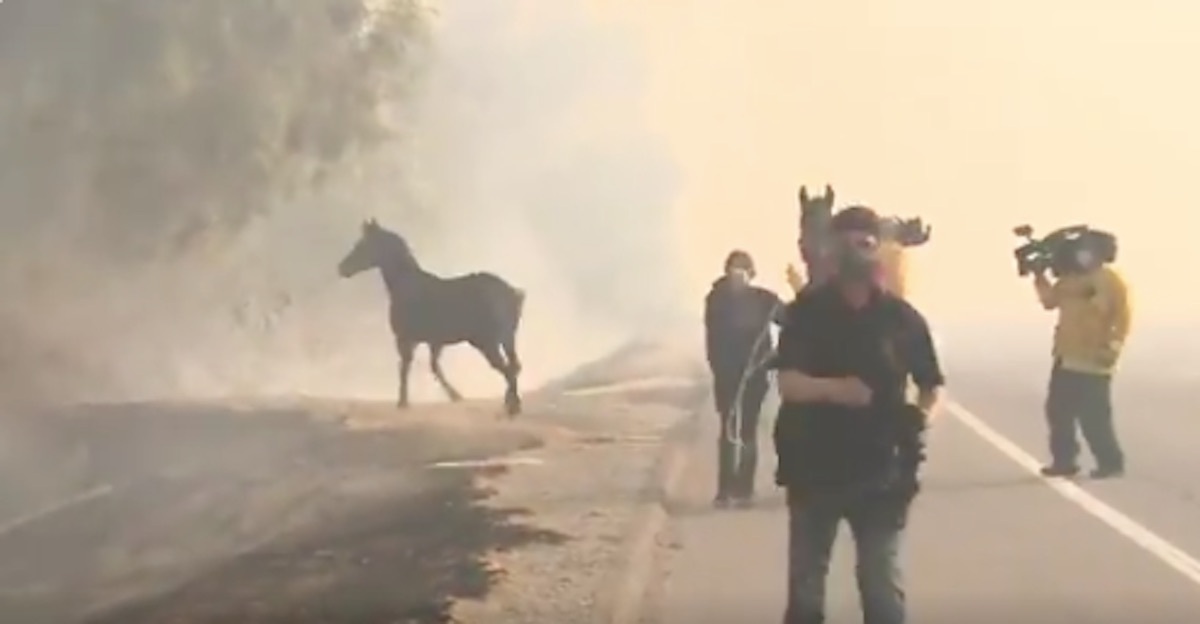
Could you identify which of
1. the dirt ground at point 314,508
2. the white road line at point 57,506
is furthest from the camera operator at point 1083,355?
the white road line at point 57,506

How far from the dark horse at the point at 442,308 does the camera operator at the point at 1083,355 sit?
1.25 m

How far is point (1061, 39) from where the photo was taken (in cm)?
424

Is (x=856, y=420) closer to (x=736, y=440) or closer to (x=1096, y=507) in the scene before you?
(x=736, y=440)

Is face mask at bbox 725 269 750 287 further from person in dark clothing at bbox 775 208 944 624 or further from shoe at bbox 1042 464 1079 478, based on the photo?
shoe at bbox 1042 464 1079 478

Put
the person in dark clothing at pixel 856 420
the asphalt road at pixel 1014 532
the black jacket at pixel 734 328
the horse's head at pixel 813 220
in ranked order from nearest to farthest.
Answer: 1. the person in dark clothing at pixel 856 420
2. the horse's head at pixel 813 220
3. the asphalt road at pixel 1014 532
4. the black jacket at pixel 734 328

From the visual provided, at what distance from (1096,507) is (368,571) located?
1.65 m

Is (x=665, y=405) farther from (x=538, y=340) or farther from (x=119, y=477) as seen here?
(x=119, y=477)

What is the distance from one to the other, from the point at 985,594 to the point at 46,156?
2.44 m

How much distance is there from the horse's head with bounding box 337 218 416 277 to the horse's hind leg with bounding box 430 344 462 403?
9.1 inches

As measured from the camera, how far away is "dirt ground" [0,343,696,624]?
412 centimetres

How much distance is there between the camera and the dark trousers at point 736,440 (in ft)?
13.3

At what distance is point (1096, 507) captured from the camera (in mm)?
4000

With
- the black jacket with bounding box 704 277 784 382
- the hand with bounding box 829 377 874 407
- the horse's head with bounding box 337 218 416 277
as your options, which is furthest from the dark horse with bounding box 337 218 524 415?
the hand with bounding box 829 377 874 407

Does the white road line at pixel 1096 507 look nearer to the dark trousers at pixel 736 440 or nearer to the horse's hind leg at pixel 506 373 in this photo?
the dark trousers at pixel 736 440
